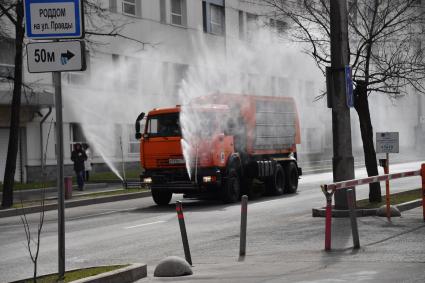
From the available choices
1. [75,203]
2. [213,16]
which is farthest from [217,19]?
[75,203]

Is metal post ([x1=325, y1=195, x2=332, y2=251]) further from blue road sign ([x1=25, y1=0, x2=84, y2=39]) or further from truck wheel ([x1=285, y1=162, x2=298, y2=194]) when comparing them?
truck wheel ([x1=285, y1=162, x2=298, y2=194])

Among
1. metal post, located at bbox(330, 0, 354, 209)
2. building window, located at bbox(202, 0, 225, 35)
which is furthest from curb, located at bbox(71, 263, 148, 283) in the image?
building window, located at bbox(202, 0, 225, 35)

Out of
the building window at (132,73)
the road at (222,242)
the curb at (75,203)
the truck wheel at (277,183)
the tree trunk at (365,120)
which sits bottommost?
the road at (222,242)

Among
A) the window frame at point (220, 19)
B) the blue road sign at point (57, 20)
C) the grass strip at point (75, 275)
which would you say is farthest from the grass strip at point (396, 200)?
the window frame at point (220, 19)

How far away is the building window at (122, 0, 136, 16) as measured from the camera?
41.6m

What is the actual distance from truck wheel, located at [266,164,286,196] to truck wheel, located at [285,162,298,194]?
0.39 m

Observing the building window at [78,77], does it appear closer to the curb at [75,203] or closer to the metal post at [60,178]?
the curb at [75,203]

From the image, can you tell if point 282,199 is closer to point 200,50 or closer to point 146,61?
point 146,61

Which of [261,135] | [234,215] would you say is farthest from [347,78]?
[261,135]

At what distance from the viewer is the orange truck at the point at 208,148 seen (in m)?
22.5

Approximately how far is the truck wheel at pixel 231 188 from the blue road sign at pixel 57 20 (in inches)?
557

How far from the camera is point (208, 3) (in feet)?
156

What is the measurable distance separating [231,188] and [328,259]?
474 inches

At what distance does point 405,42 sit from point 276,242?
976 cm
